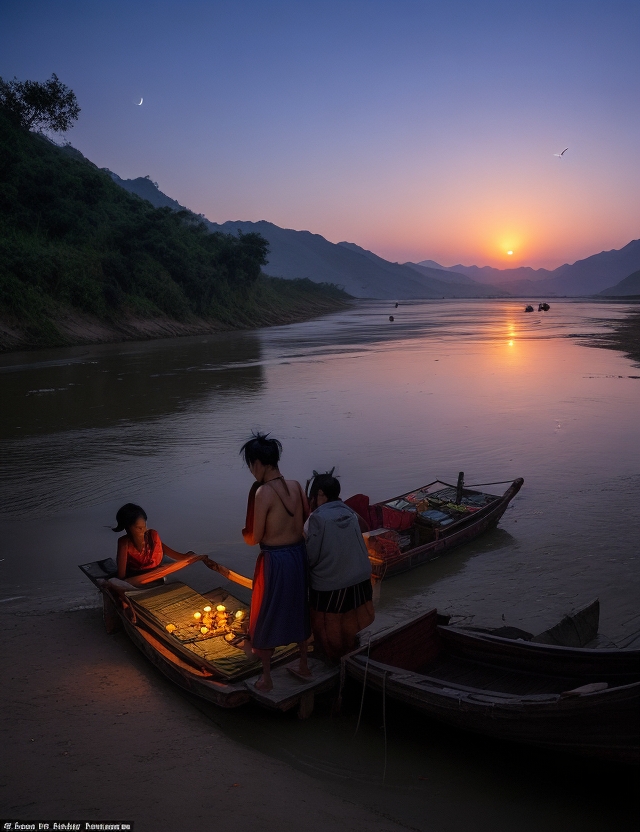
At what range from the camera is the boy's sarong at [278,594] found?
3.90 m

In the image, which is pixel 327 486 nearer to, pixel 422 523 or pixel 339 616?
pixel 339 616

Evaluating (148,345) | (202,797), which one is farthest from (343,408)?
(148,345)

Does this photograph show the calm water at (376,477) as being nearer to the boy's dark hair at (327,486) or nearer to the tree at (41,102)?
the boy's dark hair at (327,486)

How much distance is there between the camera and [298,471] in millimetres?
10969

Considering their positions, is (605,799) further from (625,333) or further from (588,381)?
(625,333)

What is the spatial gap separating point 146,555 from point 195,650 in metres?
1.35

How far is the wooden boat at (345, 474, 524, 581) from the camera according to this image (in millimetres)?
6695

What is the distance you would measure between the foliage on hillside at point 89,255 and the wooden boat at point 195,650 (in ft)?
96.0

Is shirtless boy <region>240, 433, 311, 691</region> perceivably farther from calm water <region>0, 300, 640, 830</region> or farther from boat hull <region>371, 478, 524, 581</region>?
boat hull <region>371, 478, 524, 581</region>

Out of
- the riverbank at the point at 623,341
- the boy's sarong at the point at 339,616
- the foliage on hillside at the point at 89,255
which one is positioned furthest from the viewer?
the foliage on hillside at the point at 89,255

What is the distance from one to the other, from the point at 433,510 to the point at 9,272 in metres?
30.5

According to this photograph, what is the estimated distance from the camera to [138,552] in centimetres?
574

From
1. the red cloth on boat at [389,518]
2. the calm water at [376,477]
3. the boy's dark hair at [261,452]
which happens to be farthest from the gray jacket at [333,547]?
the red cloth on boat at [389,518]

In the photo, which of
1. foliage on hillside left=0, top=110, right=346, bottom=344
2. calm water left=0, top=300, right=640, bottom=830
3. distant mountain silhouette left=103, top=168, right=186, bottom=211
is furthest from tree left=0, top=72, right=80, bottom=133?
distant mountain silhouette left=103, top=168, right=186, bottom=211
